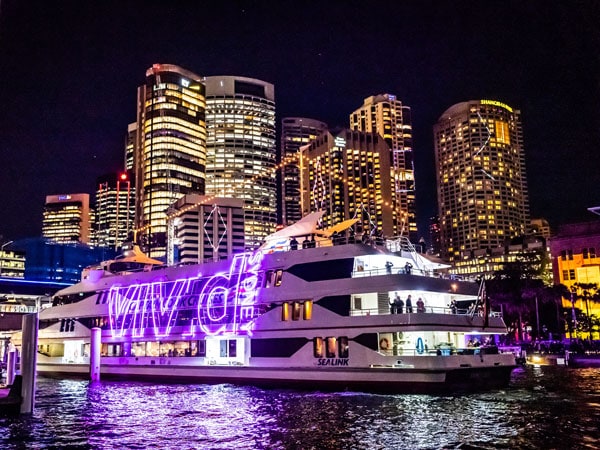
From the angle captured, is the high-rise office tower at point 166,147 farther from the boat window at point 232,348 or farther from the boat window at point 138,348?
the boat window at point 232,348

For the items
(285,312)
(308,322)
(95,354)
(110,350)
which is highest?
(285,312)

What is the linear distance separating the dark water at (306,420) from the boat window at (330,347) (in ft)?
5.64

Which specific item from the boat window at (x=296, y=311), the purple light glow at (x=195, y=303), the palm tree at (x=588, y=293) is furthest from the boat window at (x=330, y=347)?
the palm tree at (x=588, y=293)

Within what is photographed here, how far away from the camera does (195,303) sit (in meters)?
30.7

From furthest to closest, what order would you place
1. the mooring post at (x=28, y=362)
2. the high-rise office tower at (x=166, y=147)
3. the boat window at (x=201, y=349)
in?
the high-rise office tower at (x=166, y=147)
the boat window at (x=201, y=349)
the mooring post at (x=28, y=362)

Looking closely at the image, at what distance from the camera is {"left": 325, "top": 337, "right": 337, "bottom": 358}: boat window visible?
2545 cm

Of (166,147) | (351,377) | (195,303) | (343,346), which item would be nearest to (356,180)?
(166,147)

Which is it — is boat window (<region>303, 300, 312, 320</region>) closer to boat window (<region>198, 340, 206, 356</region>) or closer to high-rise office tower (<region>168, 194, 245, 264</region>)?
boat window (<region>198, 340, 206, 356</region>)

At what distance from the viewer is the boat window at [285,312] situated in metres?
27.2

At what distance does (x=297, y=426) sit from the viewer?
1759 cm

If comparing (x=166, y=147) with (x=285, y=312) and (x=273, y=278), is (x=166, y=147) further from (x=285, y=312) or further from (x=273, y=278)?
(x=285, y=312)

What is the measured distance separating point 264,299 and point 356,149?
513 feet

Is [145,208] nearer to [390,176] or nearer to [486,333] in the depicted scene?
[390,176]

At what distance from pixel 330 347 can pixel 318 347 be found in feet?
2.10
